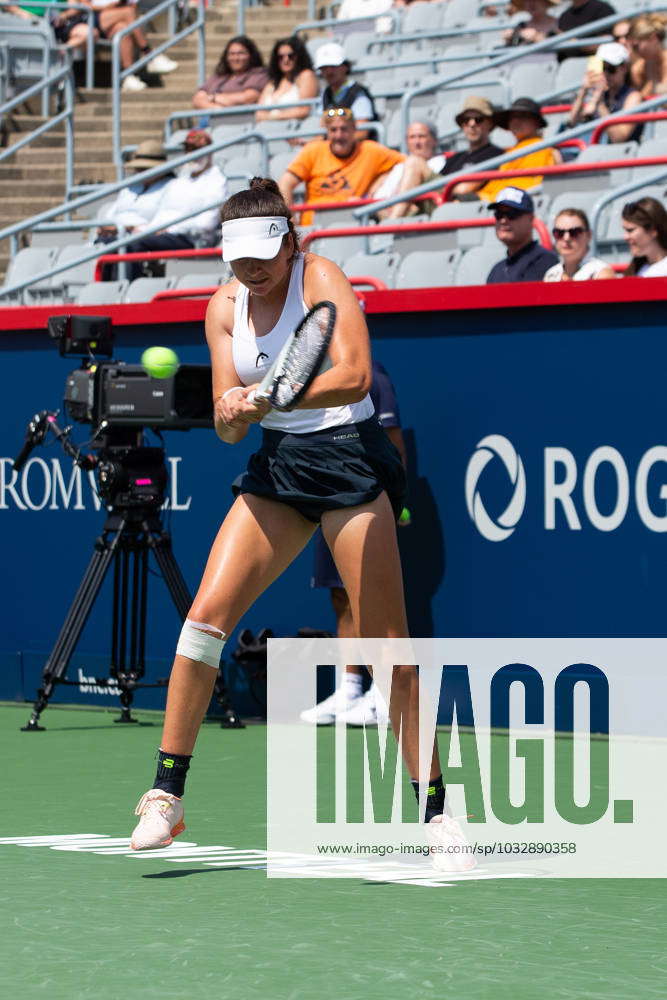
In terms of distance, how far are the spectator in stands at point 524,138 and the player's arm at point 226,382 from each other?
7.25m

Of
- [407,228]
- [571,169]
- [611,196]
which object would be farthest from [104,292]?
[611,196]

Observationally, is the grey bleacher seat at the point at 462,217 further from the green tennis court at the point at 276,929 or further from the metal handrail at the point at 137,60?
the metal handrail at the point at 137,60

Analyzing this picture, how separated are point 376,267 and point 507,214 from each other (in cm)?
197

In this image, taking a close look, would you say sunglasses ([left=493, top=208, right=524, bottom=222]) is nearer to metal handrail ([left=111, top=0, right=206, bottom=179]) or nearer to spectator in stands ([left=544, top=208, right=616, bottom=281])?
spectator in stands ([left=544, top=208, right=616, bottom=281])

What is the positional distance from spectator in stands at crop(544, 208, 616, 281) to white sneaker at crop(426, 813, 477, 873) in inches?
184

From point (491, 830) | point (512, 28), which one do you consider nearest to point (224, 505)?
point (491, 830)

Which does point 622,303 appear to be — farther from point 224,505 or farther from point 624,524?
point 224,505

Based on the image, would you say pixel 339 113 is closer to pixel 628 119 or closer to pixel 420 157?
pixel 420 157

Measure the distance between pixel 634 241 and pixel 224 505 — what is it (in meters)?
2.54

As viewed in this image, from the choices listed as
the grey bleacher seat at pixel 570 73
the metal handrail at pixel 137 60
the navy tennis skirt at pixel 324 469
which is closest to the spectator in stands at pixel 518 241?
the navy tennis skirt at pixel 324 469

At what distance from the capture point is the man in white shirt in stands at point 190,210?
1446cm

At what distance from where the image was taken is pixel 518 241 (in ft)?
34.2

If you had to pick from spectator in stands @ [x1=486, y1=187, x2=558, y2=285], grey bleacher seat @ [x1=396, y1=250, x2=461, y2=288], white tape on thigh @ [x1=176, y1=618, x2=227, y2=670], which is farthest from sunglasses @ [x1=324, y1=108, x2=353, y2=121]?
white tape on thigh @ [x1=176, y1=618, x2=227, y2=670]

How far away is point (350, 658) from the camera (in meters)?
9.36
